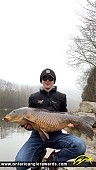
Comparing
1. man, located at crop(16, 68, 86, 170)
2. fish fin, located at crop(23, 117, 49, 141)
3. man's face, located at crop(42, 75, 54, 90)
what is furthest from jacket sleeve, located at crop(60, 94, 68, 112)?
fish fin, located at crop(23, 117, 49, 141)

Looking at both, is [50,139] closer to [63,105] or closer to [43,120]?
[43,120]

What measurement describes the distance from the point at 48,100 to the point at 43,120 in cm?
57

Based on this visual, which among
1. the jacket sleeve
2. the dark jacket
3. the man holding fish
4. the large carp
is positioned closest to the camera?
the large carp

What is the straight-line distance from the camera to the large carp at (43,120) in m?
4.26

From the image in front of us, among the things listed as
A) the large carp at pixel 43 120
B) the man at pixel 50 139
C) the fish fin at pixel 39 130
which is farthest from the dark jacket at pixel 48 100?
the fish fin at pixel 39 130

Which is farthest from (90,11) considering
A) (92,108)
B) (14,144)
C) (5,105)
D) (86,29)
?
(5,105)

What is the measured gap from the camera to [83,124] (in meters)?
4.50

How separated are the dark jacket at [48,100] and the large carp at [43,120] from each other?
0.35m

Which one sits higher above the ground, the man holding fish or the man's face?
the man's face

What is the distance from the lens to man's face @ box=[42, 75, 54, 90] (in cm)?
481

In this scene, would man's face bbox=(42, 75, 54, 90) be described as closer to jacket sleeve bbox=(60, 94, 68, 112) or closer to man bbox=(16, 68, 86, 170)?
man bbox=(16, 68, 86, 170)

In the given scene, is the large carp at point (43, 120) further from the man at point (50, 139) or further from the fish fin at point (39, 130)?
the man at point (50, 139)

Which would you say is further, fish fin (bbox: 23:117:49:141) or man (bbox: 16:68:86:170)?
man (bbox: 16:68:86:170)

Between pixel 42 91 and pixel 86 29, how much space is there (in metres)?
16.7
